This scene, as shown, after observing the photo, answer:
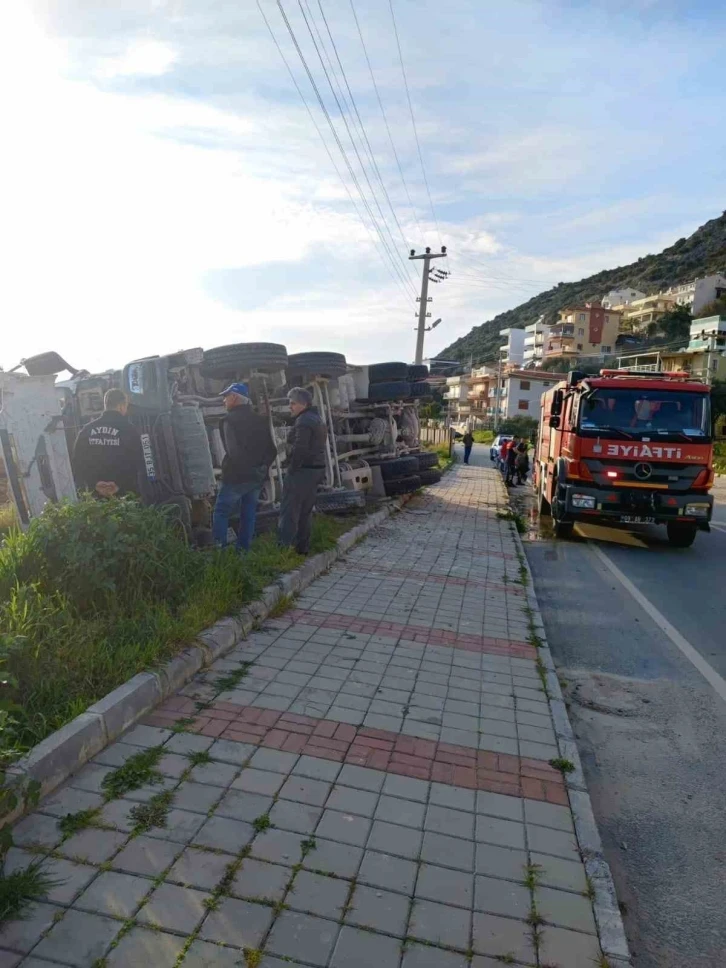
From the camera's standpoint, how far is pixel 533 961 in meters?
2.29

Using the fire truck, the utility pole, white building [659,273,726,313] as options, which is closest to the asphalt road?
the fire truck

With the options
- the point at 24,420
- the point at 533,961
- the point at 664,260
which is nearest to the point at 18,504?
the point at 24,420

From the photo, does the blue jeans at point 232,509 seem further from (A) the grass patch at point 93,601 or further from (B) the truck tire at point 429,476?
(B) the truck tire at point 429,476

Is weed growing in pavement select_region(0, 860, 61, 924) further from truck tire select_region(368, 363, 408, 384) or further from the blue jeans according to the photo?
truck tire select_region(368, 363, 408, 384)

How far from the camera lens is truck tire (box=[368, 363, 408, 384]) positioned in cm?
1298

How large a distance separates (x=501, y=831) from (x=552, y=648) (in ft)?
10.5

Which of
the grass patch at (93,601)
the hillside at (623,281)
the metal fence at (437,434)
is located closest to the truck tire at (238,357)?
the grass patch at (93,601)

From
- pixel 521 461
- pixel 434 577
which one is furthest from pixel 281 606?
pixel 521 461

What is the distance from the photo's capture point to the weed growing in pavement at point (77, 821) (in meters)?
2.70

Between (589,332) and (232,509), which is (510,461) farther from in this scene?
(589,332)

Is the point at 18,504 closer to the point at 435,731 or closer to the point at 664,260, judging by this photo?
the point at 435,731

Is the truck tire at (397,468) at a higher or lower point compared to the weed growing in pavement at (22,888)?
lower

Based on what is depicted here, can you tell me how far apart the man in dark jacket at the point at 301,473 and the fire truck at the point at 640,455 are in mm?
5282

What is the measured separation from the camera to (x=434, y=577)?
7.69 meters
